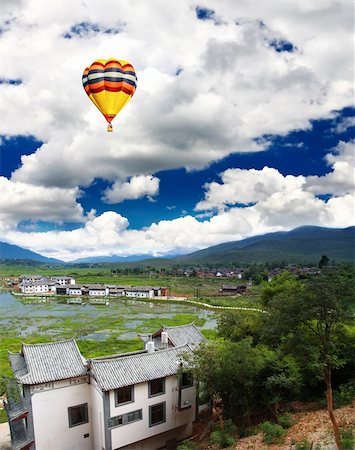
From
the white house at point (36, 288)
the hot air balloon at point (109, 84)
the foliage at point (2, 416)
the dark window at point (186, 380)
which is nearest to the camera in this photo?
the dark window at point (186, 380)

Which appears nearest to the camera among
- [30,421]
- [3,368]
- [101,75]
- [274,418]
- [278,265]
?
[30,421]

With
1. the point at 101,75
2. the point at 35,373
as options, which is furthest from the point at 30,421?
the point at 101,75

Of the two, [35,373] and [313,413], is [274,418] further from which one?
[35,373]

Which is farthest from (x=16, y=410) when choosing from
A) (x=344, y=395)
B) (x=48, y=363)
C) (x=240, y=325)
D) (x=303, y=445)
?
(x=344, y=395)

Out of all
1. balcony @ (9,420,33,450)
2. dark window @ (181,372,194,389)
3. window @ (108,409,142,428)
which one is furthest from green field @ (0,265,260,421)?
dark window @ (181,372,194,389)

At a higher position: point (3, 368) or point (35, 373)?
point (35, 373)

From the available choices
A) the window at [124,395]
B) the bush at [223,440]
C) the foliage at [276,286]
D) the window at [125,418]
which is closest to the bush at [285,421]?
the bush at [223,440]

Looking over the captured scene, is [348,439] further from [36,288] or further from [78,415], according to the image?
[36,288]

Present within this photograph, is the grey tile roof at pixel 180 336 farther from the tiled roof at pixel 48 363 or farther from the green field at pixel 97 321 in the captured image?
the green field at pixel 97 321
